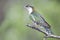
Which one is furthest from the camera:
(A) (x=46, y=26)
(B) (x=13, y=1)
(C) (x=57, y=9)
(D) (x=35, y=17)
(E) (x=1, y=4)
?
(E) (x=1, y=4)

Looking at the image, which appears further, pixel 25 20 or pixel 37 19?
pixel 25 20

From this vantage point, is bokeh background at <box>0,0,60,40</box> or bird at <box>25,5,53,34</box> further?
bokeh background at <box>0,0,60,40</box>

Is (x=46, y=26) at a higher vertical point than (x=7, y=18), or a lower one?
lower

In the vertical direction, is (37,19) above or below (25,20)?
below

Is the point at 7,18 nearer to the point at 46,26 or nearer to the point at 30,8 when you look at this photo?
the point at 30,8

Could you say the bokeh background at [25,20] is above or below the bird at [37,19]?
above

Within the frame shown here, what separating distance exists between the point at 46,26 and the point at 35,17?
1.36ft

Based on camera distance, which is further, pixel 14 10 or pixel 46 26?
pixel 14 10

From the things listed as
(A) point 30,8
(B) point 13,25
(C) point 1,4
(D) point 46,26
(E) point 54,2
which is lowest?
(D) point 46,26

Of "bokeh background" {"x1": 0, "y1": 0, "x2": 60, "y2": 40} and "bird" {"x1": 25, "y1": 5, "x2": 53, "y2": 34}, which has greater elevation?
"bokeh background" {"x1": 0, "y1": 0, "x2": 60, "y2": 40}

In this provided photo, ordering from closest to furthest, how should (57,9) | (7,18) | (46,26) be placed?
(46,26)
(57,9)
(7,18)

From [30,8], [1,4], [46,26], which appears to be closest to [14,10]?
[1,4]

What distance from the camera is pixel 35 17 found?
13.9 ft

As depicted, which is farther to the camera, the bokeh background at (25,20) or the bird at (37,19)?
the bokeh background at (25,20)
